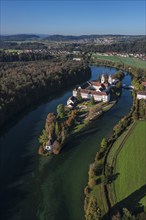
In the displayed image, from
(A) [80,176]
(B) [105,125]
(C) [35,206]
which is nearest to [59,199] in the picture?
(C) [35,206]

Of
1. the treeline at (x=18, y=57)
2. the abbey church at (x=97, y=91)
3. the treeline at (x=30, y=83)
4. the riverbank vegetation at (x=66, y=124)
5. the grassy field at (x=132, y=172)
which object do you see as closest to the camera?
the grassy field at (x=132, y=172)

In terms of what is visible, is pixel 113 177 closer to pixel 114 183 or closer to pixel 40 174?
pixel 114 183

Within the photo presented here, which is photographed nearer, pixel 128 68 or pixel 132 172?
pixel 132 172

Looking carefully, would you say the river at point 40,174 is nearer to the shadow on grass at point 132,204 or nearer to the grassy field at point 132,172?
the shadow on grass at point 132,204

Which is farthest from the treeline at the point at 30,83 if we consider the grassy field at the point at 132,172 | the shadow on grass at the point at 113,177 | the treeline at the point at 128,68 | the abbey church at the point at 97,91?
the shadow on grass at the point at 113,177

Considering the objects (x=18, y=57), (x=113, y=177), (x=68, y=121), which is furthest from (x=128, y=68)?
(x=113, y=177)

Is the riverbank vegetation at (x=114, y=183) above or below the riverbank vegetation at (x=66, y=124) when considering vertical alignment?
below

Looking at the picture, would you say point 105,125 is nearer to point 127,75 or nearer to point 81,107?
point 81,107

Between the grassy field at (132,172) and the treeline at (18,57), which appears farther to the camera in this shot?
the treeline at (18,57)
